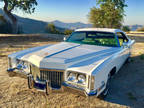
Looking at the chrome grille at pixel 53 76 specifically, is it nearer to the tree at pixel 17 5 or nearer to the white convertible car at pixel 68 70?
the white convertible car at pixel 68 70

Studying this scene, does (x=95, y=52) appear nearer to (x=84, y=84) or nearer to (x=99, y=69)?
(x=99, y=69)

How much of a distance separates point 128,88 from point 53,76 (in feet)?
7.15

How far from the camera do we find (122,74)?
431 centimetres

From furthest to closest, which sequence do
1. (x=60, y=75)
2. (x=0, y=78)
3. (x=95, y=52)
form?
(x=0, y=78) < (x=95, y=52) < (x=60, y=75)

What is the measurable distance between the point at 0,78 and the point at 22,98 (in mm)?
1426

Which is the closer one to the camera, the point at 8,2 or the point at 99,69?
the point at 99,69

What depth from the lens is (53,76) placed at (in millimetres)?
2461

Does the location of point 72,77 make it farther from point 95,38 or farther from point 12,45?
point 12,45

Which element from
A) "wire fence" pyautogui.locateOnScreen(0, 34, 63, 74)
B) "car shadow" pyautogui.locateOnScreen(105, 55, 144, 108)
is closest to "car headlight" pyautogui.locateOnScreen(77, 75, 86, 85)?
"car shadow" pyautogui.locateOnScreen(105, 55, 144, 108)

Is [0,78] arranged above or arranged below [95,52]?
below

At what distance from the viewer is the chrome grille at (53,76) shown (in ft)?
7.98

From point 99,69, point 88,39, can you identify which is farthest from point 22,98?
point 88,39

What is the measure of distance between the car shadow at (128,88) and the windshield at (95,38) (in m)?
1.18

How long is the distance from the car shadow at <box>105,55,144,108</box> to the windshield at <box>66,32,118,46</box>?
3.86 ft
